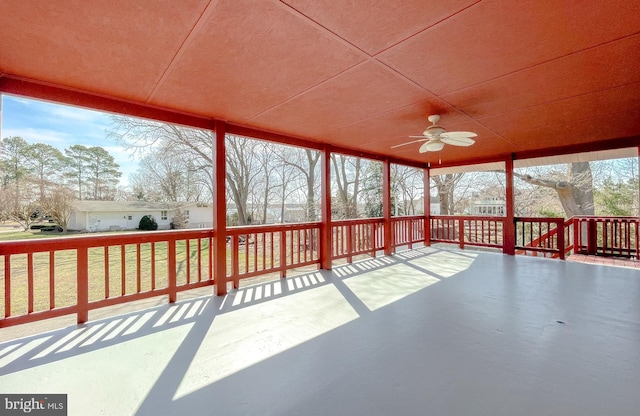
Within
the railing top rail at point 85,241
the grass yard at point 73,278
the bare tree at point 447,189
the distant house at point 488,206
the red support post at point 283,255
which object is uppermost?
the bare tree at point 447,189

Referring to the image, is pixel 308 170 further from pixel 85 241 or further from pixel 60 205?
pixel 85 241

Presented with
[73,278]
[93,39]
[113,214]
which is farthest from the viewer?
[113,214]

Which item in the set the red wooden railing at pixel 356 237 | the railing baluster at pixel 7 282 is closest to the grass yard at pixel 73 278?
the railing baluster at pixel 7 282

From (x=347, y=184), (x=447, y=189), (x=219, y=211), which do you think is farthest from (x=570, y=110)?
(x=447, y=189)

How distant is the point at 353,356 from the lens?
80.0 inches

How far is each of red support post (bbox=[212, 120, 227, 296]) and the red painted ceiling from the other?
1.17 ft

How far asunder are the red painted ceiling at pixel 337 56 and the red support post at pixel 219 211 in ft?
1.17

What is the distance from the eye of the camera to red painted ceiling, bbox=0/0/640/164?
1.55 metres

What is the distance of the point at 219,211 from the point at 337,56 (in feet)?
7.99

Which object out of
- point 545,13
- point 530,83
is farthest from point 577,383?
point 530,83

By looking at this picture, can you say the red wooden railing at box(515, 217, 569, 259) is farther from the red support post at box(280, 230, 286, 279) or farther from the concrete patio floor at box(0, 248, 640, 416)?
the red support post at box(280, 230, 286, 279)

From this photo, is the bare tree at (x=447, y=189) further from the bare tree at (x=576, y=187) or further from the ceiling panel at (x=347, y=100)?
the ceiling panel at (x=347, y=100)

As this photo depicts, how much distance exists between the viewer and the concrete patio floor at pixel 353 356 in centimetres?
156

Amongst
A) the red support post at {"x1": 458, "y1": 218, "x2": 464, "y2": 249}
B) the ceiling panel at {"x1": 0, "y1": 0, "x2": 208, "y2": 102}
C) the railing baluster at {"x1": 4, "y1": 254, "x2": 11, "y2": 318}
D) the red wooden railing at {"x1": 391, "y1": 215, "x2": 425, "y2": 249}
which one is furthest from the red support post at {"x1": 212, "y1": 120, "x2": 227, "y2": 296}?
the red support post at {"x1": 458, "y1": 218, "x2": 464, "y2": 249}
